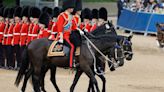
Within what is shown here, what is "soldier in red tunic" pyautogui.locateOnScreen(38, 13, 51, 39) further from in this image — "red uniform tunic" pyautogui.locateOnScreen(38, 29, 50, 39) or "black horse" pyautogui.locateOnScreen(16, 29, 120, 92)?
"black horse" pyautogui.locateOnScreen(16, 29, 120, 92)

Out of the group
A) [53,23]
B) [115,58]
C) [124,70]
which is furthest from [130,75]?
[115,58]

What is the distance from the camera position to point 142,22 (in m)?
26.2

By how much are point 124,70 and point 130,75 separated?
3.56 ft

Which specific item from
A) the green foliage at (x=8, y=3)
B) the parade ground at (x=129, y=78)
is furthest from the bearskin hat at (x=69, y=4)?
the green foliage at (x=8, y=3)

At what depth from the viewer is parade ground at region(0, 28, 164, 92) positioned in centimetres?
1416

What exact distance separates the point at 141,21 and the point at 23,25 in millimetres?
10515

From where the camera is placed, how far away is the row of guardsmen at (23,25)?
16078 millimetres

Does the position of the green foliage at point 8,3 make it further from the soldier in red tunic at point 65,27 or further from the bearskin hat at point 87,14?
the soldier in red tunic at point 65,27

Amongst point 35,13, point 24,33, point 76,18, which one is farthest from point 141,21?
point 76,18

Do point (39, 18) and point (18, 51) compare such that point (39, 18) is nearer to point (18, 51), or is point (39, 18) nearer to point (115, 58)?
point (18, 51)

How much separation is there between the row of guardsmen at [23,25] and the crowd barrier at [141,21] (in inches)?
351

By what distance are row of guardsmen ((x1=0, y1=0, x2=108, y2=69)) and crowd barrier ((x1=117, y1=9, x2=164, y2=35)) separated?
8.92 metres

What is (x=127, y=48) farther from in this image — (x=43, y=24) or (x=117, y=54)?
(x=43, y=24)

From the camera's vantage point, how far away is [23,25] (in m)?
16.6
